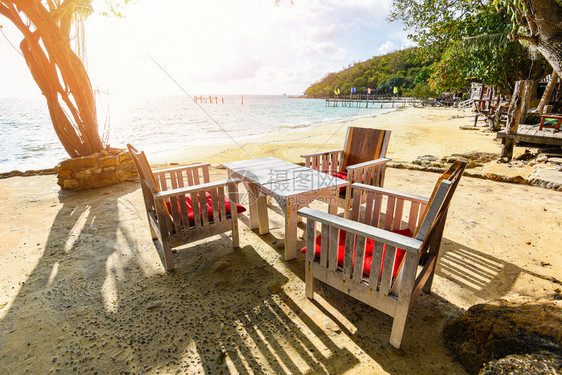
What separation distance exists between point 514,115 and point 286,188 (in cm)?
786

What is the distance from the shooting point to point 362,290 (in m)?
1.90

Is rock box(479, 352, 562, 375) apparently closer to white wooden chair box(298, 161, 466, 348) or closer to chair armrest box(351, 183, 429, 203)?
white wooden chair box(298, 161, 466, 348)

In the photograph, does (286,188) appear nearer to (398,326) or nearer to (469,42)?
(398,326)

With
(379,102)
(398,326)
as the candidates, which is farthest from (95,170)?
(379,102)

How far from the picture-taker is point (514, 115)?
7.17 metres

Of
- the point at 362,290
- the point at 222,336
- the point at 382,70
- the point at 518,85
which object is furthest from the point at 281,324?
the point at 382,70

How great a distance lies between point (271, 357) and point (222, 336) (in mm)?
412

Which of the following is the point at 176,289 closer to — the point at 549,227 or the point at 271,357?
the point at 271,357

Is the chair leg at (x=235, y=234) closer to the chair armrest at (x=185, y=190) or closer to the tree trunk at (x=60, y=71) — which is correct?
the chair armrest at (x=185, y=190)

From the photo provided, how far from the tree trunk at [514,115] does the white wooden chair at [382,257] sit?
698 cm

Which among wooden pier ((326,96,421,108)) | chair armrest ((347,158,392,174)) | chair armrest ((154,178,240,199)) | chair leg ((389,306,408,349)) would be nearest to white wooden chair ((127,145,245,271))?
chair armrest ((154,178,240,199))

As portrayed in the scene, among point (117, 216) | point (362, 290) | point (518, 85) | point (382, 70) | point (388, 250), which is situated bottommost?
point (117, 216)

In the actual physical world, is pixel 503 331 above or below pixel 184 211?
below

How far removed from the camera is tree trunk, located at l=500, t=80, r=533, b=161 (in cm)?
699
